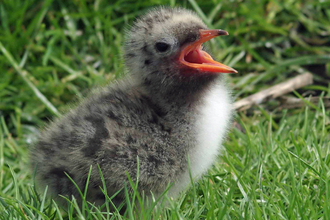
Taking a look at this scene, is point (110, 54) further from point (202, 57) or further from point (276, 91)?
point (202, 57)

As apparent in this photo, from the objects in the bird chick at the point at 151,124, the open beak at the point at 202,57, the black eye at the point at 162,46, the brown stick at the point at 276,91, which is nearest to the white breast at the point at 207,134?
the bird chick at the point at 151,124

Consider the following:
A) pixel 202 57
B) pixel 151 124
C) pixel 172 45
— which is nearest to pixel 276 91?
pixel 202 57

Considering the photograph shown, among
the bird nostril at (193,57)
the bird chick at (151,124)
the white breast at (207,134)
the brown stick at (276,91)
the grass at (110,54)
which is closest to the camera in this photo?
the bird chick at (151,124)

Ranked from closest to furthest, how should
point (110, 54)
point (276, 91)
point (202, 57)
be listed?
point (202, 57)
point (276, 91)
point (110, 54)

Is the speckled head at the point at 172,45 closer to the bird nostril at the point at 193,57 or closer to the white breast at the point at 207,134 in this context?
the bird nostril at the point at 193,57

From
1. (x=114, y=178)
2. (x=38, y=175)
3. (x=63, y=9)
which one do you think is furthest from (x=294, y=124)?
(x=63, y=9)

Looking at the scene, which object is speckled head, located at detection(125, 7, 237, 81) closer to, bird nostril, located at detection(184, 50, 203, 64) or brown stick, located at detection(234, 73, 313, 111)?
bird nostril, located at detection(184, 50, 203, 64)
